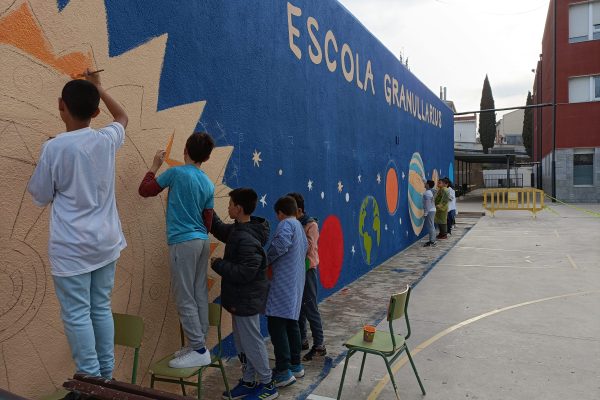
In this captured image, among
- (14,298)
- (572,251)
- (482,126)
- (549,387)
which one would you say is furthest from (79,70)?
(482,126)

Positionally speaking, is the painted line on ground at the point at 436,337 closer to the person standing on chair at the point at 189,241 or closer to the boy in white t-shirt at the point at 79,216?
the person standing on chair at the point at 189,241

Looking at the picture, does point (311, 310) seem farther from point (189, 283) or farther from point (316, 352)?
point (189, 283)

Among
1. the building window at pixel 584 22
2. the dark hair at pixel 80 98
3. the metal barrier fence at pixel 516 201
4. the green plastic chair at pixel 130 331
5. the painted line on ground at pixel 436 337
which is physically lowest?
the painted line on ground at pixel 436 337

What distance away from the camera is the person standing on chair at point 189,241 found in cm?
353

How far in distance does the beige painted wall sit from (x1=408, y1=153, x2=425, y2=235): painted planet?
9251 millimetres

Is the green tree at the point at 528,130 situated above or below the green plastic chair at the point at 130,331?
above

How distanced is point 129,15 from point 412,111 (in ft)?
32.5

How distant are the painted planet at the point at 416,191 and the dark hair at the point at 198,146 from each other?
9090 millimetres

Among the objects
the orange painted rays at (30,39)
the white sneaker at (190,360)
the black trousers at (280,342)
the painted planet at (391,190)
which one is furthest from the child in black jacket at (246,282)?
the painted planet at (391,190)

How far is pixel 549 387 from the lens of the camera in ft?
13.3

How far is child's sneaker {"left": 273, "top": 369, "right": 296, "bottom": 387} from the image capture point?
13.5 feet

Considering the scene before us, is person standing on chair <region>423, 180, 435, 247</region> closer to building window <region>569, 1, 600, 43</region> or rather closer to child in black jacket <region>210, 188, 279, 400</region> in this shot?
child in black jacket <region>210, 188, 279, 400</region>

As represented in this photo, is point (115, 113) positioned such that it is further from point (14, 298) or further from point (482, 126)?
point (482, 126)

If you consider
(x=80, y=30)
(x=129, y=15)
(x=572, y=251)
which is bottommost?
(x=572, y=251)
